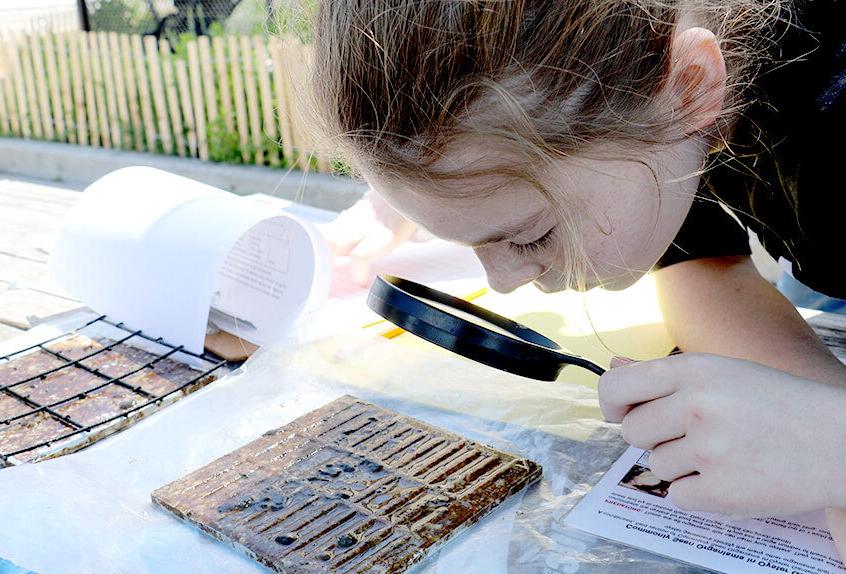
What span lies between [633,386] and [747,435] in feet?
0.29

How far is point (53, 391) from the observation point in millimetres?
837

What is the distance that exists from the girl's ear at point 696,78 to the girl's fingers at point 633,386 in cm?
21

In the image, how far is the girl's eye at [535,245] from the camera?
70 centimetres

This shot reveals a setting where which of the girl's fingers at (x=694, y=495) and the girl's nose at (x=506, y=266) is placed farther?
the girl's nose at (x=506, y=266)

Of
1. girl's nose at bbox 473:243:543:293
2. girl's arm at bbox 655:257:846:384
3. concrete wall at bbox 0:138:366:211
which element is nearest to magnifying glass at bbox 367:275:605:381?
girl's nose at bbox 473:243:543:293

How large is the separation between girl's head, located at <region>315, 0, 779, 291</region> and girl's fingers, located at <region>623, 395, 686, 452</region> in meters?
0.15

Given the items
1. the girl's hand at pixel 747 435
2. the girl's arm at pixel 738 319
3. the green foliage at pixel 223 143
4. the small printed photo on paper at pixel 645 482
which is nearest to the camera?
the girl's hand at pixel 747 435

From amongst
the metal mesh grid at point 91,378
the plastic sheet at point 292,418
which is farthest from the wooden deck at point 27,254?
the plastic sheet at point 292,418

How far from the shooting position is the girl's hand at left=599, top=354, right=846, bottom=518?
1.91ft

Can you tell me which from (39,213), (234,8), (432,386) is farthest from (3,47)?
(432,386)

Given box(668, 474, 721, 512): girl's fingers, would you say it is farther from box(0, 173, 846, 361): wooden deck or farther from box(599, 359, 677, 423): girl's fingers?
box(0, 173, 846, 361): wooden deck

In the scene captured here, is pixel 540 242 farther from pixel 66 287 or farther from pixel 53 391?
pixel 66 287

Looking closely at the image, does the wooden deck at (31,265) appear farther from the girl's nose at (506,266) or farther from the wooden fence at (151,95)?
the wooden fence at (151,95)

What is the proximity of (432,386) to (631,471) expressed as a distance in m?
0.24
